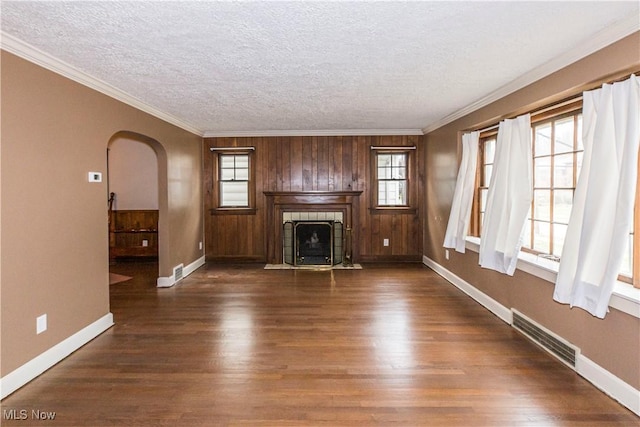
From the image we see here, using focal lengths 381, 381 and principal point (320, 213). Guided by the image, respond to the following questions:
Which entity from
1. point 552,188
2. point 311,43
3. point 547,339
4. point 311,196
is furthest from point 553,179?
point 311,196

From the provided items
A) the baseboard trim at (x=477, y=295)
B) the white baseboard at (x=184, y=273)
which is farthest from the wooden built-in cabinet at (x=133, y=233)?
the baseboard trim at (x=477, y=295)

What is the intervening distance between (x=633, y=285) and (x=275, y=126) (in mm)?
4993

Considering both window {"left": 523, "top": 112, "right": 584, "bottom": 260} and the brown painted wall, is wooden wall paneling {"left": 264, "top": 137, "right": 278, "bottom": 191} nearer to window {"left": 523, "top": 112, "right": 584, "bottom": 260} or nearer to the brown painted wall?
the brown painted wall

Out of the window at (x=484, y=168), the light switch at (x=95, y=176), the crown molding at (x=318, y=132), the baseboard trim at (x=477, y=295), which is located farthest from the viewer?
the crown molding at (x=318, y=132)

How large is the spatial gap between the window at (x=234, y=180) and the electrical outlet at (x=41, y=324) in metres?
4.28

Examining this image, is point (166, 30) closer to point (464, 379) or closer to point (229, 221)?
point (464, 379)

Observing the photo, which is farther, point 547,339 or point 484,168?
point 484,168

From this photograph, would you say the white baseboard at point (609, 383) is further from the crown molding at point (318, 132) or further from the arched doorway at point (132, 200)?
the arched doorway at point (132, 200)

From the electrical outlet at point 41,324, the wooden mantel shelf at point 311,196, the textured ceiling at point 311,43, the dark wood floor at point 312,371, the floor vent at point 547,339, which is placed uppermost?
the textured ceiling at point 311,43

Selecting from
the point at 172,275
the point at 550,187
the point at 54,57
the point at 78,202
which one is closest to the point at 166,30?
the point at 54,57

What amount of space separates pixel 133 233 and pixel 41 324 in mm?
4359

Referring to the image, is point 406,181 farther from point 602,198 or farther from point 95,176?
point 95,176

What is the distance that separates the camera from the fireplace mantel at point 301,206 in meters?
6.72

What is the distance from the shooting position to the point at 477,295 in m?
4.52
